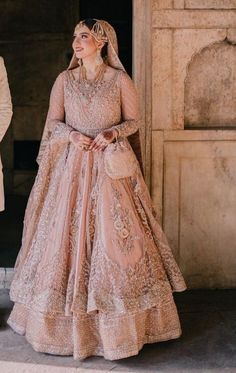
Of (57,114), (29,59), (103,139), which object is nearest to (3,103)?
(57,114)

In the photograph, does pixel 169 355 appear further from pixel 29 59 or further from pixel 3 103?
pixel 29 59

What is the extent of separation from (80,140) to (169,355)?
4.63 ft

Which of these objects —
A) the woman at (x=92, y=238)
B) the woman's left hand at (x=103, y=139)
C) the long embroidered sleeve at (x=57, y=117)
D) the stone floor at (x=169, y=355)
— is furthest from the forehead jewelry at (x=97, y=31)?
the stone floor at (x=169, y=355)

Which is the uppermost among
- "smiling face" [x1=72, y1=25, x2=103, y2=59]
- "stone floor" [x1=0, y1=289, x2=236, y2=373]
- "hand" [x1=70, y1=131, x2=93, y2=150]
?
"smiling face" [x1=72, y1=25, x2=103, y2=59]

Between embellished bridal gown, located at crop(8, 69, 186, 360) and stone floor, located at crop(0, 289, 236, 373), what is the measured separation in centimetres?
7

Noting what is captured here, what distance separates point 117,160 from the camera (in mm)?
3916

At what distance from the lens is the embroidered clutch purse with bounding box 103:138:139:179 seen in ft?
12.8

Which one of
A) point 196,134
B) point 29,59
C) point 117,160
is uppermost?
point 29,59

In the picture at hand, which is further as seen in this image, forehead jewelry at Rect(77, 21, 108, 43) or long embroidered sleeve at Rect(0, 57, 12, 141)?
long embroidered sleeve at Rect(0, 57, 12, 141)

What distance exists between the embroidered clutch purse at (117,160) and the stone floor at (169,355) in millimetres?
1107

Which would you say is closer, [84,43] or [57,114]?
[84,43]

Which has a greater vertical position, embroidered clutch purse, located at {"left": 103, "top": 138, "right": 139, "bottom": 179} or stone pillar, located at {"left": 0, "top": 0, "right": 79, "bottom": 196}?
stone pillar, located at {"left": 0, "top": 0, "right": 79, "bottom": 196}

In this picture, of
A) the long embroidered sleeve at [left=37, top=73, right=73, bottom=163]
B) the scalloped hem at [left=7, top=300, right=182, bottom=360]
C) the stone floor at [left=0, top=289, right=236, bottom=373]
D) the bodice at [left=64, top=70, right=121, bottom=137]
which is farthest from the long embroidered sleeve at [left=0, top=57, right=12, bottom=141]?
the stone floor at [left=0, top=289, right=236, bottom=373]

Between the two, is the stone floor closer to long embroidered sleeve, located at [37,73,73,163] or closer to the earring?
long embroidered sleeve, located at [37,73,73,163]
